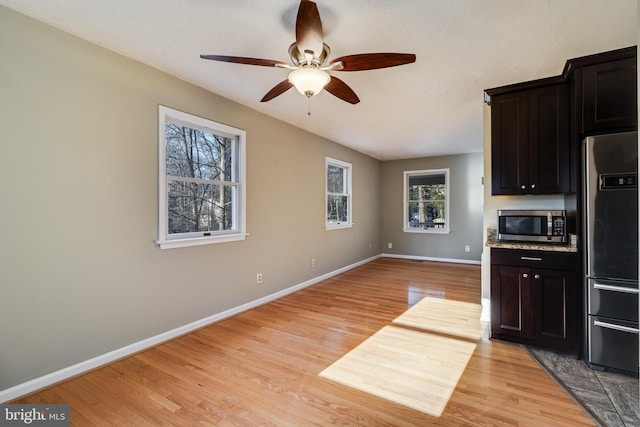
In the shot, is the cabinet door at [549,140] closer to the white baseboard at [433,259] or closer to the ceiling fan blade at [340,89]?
the ceiling fan blade at [340,89]

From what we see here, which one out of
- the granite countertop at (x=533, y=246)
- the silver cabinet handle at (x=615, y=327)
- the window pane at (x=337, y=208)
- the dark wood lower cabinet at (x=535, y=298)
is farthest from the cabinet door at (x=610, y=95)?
the window pane at (x=337, y=208)

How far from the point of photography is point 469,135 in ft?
16.3

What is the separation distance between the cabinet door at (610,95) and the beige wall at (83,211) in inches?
132

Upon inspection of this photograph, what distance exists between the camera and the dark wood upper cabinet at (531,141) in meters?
2.61

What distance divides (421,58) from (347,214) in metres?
3.86

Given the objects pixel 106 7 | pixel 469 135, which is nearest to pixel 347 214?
pixel 469 135

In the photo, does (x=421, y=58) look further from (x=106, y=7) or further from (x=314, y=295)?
(x=314, y=295)

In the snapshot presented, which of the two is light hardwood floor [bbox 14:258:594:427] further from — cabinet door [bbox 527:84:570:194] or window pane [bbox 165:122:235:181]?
window pane [bbox 165:122:235:181]

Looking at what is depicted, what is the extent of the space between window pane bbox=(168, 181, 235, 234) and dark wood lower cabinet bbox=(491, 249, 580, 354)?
2.89 m

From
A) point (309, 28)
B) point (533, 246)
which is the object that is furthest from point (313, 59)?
point (533, 246)

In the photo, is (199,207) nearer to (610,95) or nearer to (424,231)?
(610,95)

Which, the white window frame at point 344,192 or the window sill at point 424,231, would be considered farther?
the window sill at point 424,231

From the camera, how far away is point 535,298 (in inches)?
102

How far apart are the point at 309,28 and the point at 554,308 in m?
2.93
